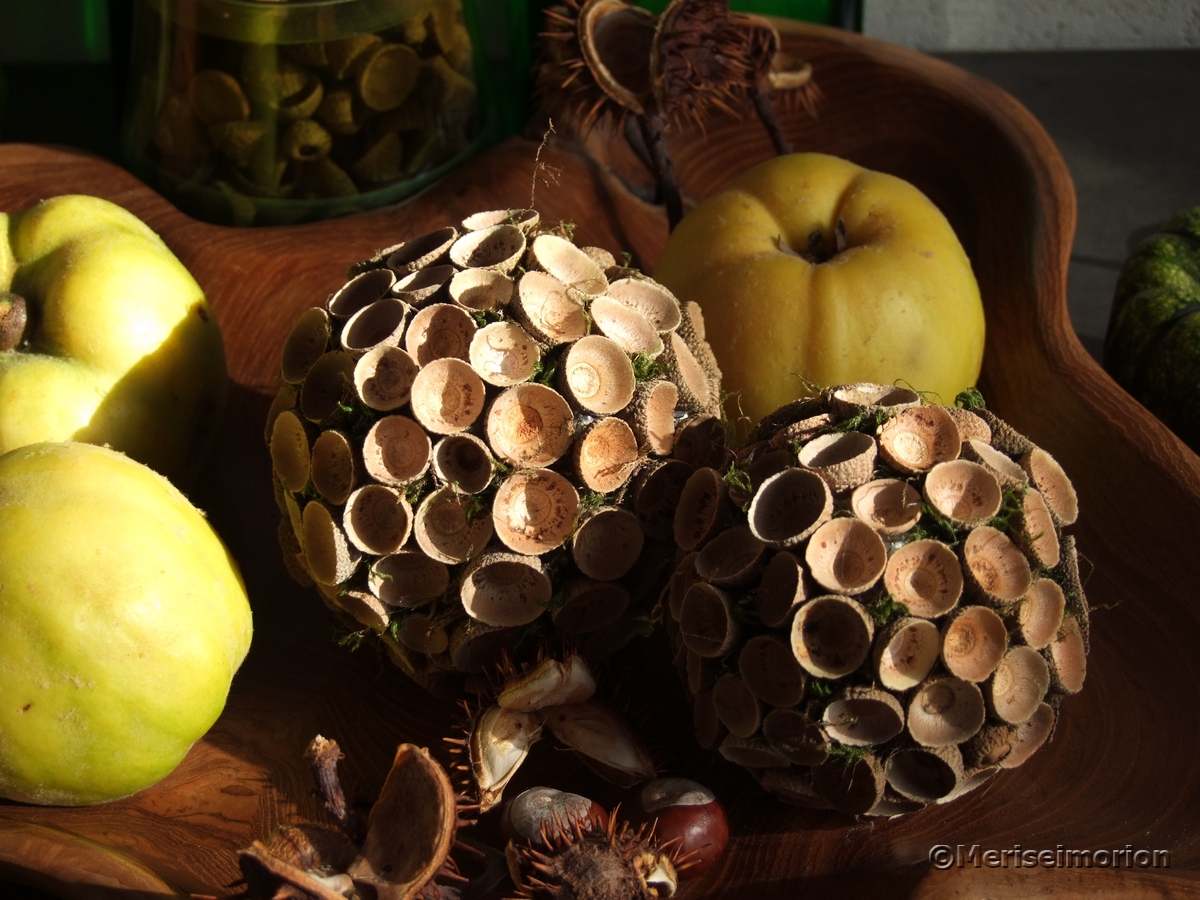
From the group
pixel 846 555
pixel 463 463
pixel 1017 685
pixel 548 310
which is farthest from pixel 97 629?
pixel 1017 685

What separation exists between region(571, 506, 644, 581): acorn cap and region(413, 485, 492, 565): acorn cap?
6 cm

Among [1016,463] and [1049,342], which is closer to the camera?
[1016,463]

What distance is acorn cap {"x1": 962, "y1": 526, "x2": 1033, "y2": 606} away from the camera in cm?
69

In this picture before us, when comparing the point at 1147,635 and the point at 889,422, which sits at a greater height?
the point at 889,422

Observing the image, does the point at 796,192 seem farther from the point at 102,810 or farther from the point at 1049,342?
the point at 102,810

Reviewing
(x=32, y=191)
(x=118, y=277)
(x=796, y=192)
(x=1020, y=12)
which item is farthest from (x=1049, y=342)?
(x=1020, y=12)

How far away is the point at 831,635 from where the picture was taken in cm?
69

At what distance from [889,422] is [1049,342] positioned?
427 millimetres

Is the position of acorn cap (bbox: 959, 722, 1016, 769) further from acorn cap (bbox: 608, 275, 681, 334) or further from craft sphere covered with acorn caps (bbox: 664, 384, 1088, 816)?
acorn cap (bbox: 608, 275, 681, 334)

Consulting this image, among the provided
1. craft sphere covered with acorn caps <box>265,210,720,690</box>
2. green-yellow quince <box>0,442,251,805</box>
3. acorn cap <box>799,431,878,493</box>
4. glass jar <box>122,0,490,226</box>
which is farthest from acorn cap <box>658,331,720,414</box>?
glass jar <box>122,0,490,226</box>

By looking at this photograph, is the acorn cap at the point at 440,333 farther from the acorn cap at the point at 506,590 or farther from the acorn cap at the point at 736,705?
the acorn cap at the point at 736,705

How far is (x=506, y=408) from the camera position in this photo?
0.77 meters

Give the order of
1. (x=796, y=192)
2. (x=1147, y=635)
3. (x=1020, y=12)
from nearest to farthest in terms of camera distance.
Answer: (x=1147, y=635)
(x=796, y=192)
(x=1020, y=12)

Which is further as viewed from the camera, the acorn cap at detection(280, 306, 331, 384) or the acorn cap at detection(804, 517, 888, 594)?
the acorn cap at detection(280, 306, 331, 384)
